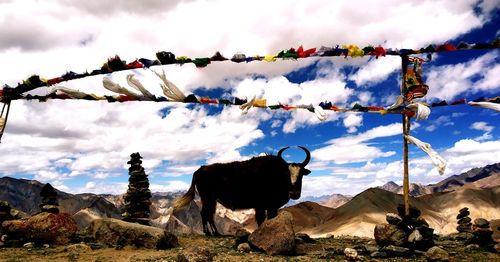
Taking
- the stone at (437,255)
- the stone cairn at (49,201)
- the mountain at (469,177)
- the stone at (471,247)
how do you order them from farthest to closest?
the mountain at (469,177), the stone cairn at (49,201), the stone at (471,247), the stone at (437,255)

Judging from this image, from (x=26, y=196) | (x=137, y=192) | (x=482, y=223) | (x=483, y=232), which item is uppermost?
(x=26, y=196)

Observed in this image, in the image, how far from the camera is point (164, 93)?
23.5 ft

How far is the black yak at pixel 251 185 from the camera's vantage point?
15.8 m

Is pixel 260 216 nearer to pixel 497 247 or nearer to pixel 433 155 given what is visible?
pixel 433 155

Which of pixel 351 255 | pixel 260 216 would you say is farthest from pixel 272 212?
pixel 351 255

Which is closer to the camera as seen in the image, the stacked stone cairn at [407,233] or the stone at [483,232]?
the stacked stone cairn at [407,233]

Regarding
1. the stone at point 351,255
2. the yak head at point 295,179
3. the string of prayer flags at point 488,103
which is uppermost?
the string of prayer flags at point 488,103

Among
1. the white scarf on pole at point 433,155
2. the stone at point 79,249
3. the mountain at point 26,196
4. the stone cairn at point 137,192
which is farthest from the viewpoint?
the mountain at point 26,196

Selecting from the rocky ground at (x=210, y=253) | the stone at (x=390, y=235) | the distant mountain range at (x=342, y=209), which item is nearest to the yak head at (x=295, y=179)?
the rocky ground at (x=210, y=253)

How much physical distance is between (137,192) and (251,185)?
1147 cm

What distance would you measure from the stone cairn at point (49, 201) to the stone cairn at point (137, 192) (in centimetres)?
624

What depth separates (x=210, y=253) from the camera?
11.2 meters

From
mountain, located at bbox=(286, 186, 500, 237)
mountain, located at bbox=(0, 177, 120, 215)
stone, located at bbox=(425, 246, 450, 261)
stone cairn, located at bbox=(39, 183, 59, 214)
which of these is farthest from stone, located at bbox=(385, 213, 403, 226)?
mountain, located at bbox=(0, 177, 120, 215)

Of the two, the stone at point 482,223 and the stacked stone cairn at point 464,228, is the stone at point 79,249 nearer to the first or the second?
the stone at point 482,223
